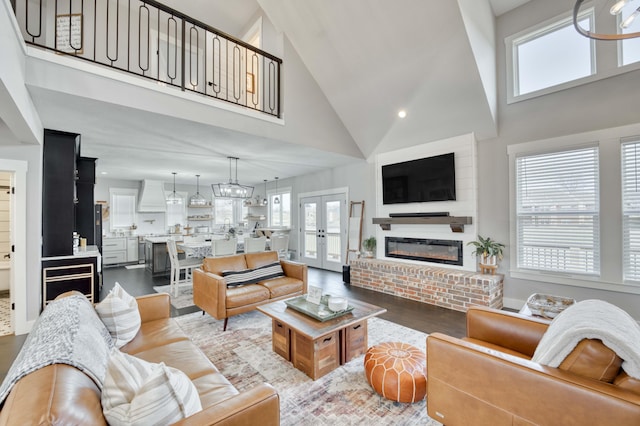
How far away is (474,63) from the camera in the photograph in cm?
362

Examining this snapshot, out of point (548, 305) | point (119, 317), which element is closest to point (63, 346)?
point (119, 317)

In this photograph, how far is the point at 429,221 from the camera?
4836mm

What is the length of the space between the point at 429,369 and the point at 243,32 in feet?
22.9

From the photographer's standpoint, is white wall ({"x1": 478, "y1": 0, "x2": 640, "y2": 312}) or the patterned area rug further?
white wall ({"x1": 478, "y1": 0, "x2": 640, "y2": 312})

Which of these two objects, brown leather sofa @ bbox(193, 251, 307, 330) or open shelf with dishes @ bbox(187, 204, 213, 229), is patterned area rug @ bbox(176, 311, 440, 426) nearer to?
brown leather sofa @ bbox(193, 251, 307, 330)

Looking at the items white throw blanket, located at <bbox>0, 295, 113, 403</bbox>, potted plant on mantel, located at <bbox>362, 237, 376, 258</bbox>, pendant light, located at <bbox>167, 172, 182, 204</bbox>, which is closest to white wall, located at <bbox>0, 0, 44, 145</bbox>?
white throw blanket, located at <bbox>0, 295, 113, 403</bbox>

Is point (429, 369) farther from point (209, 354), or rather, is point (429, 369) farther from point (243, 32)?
point (243, 32)

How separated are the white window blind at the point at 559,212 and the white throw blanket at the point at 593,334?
268 cm

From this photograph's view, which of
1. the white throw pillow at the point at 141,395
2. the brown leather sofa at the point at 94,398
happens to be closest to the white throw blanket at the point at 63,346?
the brown leather sofa at the point at 94,398

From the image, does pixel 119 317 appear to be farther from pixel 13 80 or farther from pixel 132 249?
pixel 132 249

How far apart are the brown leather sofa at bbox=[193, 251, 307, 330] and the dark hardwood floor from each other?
31.6 inches

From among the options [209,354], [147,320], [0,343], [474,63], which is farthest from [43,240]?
[474,63]

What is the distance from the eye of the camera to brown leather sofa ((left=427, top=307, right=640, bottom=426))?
4.00 feet

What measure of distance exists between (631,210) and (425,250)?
2.60m
